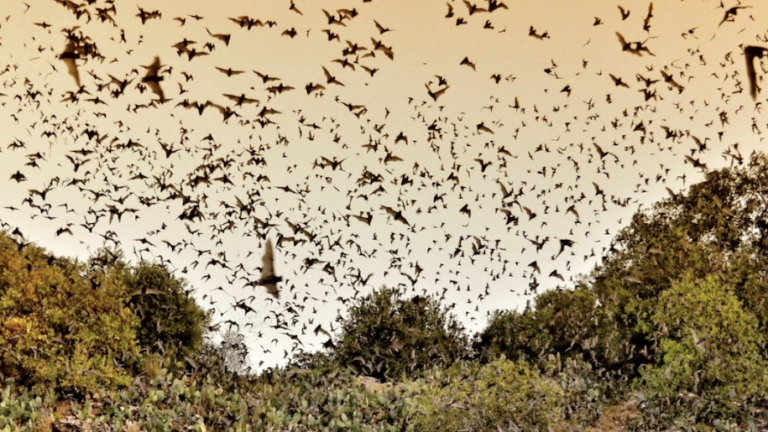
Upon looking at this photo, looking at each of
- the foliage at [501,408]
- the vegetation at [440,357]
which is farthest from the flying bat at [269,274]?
the foliage at [501,408]

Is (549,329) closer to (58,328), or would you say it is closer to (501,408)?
Answer: (501,408)

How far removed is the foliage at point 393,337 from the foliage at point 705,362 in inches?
686

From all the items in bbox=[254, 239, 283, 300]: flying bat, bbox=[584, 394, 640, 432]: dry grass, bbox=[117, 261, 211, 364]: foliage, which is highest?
bbox=[117, 261, 211, 364]: foliage

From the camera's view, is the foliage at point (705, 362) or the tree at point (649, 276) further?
the tree at point (649, 276)

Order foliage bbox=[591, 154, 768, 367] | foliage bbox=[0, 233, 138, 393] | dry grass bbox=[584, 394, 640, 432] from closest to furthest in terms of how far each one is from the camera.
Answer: foliage bbox=[0, 233, 138, 393] < dry grass bbox=[584, 394, 640, 432] < foliage bbox=[591, 154, 768, 367]

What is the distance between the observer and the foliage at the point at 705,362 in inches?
1419

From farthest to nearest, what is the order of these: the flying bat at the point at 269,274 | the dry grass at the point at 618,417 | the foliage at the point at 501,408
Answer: the dry grass at the point at 618,417 < the foliage at the point at 501,408 < the flying bat at the point at 269,274

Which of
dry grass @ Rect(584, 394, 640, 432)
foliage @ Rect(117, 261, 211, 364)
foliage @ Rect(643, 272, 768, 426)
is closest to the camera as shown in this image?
foliage @ Rect(643, 272, 768, 426)

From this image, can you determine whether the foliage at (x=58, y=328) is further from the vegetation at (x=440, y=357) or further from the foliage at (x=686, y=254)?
the foliage at (x=686, y=254)

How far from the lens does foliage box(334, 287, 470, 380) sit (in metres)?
52.9

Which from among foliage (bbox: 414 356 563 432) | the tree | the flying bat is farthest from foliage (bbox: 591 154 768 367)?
the flying bat

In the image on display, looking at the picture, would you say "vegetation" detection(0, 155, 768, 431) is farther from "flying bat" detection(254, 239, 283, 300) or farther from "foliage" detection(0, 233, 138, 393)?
"flying bat" detection(254, 239, 283, 300)

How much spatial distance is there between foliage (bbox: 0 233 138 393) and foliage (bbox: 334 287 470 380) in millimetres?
18632

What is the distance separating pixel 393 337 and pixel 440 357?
13.9 feet
